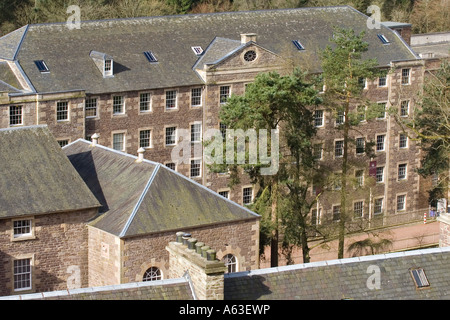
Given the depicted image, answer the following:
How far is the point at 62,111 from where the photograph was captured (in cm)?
6159

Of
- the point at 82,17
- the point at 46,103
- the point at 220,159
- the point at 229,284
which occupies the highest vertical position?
the point at 82,17

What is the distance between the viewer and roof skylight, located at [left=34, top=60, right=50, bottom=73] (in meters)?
62.1

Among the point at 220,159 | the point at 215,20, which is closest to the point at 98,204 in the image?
the point at 220,159

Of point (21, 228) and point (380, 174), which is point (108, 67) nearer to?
point (21, 228)

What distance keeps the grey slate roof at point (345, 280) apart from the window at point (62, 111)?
30551 mm

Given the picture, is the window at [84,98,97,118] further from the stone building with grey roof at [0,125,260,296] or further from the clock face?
the stone building with grey roof at [0,125,260,296]

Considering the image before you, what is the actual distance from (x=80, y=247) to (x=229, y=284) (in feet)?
48.3

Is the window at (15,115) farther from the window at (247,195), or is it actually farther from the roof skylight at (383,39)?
the roof skylight at (383,39)

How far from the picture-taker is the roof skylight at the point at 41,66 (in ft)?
204

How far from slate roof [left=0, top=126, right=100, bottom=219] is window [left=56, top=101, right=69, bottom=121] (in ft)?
47.2

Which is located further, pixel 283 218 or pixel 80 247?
pixel 283 218

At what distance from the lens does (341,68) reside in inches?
2232

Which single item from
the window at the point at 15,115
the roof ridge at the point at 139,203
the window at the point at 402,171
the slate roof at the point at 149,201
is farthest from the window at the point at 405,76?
the roof ridge at the point at 139,203

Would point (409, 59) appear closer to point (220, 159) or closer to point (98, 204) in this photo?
point (220, 159)
